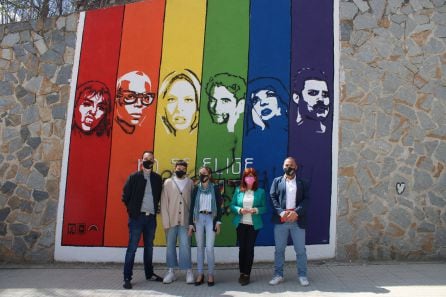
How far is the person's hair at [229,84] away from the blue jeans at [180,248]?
8.72 ft

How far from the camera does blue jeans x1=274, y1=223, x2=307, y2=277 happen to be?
234 inches

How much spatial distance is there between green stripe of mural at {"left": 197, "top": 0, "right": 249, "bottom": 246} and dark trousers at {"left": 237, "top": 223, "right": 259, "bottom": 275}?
123 centimetres

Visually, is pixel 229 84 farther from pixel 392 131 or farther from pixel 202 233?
pixel 392 131

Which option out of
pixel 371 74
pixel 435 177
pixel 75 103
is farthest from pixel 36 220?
pixel 435 177

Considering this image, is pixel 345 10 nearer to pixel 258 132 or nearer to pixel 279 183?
pixel 258 132

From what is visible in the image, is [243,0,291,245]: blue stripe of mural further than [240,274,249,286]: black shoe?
Yes

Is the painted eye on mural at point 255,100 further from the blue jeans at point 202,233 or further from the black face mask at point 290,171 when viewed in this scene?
the blue jeans at point 202,233

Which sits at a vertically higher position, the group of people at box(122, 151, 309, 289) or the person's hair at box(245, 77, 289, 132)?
the person's hair at box(245, 77, 289, 132)

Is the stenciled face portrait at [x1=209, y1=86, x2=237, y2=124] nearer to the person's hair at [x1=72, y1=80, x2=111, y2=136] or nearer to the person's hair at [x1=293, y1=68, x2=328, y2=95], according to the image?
the person's hair at [x1=293, y1=68, x2=328, y2=95]

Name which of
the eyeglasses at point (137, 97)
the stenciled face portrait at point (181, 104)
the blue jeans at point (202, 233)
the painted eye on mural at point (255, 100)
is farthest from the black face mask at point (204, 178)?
the eyeglasses at point (137, 97)

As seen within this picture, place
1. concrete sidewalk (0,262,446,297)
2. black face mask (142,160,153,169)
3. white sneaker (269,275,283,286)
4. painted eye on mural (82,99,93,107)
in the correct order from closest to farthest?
1. concrete sidewalk (0,262,446,297)
2. white sneaker (269,275,283,286)
3. black face mask (142,160,153,169)
4. painted eye on mural (82,99,93,107)

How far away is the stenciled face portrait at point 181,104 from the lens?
7.63 m

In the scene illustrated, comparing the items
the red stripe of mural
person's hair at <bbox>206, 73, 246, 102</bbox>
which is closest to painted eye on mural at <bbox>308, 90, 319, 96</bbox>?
person's hair at <bbox>206, 73, 246, 102</bbox>

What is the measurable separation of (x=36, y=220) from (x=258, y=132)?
13.9 ft
